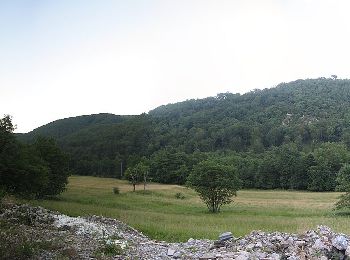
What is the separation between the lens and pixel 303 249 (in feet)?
51.8

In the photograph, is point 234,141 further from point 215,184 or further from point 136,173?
point 215,184

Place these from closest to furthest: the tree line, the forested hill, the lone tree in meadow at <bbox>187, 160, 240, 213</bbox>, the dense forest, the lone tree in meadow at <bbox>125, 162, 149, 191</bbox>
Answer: the tree line < the lone tree in meadow at <bbox>187, 160, 240, 213</bbox> < the lone tree in meadow at <bbox>125, 162, 149, 191</bbox> < the dense forest < the forested hill

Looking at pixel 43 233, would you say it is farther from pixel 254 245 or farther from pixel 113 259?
pixel 254 245

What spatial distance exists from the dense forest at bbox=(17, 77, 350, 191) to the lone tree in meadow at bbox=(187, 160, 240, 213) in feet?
71.6

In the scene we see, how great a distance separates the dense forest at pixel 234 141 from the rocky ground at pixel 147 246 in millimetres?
42775

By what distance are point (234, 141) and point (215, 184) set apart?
381 ft

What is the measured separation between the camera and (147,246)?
701 inches

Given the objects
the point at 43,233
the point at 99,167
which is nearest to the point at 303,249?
the point at 43,233

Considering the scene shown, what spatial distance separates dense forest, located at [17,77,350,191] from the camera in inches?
4070

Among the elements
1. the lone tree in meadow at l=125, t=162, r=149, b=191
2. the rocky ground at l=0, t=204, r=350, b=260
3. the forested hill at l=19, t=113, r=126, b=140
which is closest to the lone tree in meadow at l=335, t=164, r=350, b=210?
the rocky ground at l=0, t=204, r=350, b=260

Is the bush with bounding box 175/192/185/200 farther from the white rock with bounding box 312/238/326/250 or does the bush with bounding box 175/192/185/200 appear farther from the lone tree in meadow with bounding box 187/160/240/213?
the white rock with bounding box 312/238/326/250

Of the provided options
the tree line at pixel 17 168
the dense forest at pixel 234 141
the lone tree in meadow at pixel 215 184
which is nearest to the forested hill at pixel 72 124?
the dense forest at pixel 234 141

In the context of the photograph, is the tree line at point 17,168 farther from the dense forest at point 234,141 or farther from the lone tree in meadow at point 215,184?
the lone tree in meadow at point 215,184

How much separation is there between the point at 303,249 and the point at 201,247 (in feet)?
15.2
